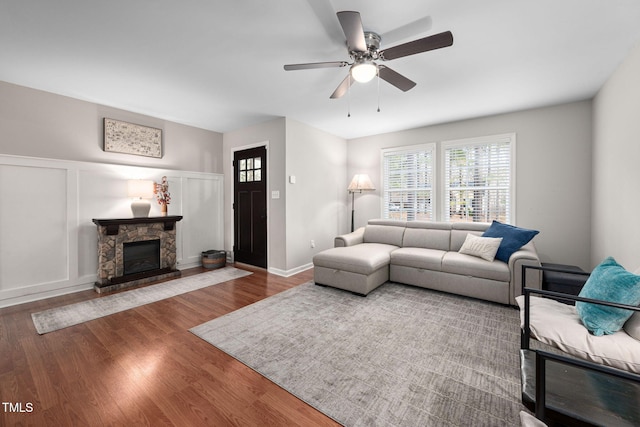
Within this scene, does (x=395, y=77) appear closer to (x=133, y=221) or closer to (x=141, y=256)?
(x=133, y=221)

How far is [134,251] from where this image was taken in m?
3.95

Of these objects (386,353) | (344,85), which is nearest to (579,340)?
(386,353)

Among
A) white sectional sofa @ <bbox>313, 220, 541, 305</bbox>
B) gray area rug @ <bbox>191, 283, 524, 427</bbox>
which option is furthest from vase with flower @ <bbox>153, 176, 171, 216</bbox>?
white sectional sofa @ <bbox>313, 220, 541, 305</bbox>

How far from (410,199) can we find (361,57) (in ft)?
10.9

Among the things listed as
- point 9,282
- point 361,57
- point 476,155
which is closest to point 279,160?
point 361,57

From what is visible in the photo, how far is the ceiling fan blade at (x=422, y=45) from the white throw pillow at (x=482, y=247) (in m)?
2.51

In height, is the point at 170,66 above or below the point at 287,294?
above

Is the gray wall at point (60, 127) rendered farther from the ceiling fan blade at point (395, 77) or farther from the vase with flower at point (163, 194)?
the ceiling fan blade at point (395, 77)

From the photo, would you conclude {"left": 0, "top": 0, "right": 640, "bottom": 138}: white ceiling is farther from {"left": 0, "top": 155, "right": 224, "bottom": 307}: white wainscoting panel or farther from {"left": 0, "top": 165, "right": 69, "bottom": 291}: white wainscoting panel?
{"left": 0, "top": 165, "right": 69, "bottom": 291}: white wainscoting panel

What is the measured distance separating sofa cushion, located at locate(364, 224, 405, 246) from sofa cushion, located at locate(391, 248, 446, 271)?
1.73 ft

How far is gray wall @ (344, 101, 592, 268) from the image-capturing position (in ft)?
11.8

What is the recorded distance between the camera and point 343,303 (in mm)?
3121

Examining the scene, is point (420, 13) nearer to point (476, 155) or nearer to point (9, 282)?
point (476, 155)

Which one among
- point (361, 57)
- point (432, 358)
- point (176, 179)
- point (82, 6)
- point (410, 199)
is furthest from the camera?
point (410, 199)
